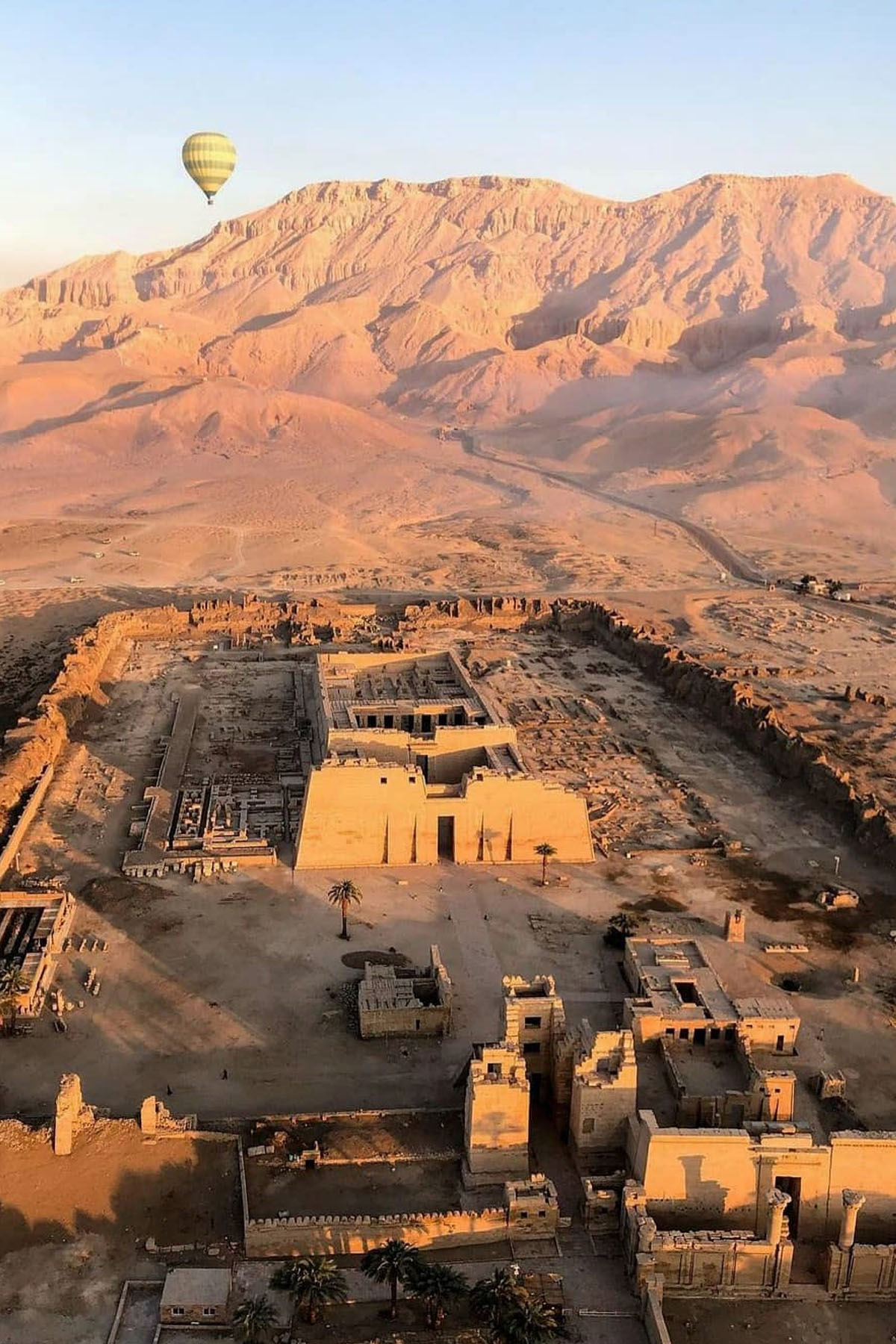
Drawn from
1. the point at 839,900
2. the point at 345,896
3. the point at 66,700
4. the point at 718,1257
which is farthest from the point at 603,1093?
the point at 66,700

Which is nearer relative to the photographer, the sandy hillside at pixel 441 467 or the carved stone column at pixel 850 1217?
the carved stone column at pixel 850 1217

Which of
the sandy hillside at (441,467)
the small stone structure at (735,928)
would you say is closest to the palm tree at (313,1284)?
the small stone structure at (735,928)

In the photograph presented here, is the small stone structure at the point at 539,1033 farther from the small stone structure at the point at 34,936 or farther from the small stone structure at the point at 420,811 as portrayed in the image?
the small stone structure at the point at 34,936

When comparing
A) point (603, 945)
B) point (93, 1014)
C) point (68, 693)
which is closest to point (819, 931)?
point (603, 945)

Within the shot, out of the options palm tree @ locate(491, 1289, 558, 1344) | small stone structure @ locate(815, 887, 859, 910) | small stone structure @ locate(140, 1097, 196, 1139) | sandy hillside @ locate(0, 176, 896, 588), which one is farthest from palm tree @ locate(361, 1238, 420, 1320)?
sandy hillside @ locate(0, 176, 896, 588)

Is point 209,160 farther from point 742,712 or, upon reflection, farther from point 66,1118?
point 66,1118
